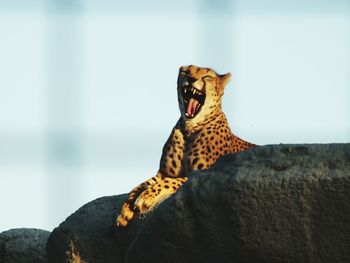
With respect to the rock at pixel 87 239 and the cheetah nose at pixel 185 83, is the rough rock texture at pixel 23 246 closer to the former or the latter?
the rock at pixel 87 239

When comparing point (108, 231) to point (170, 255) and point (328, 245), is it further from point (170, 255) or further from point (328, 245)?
point (328, 245)

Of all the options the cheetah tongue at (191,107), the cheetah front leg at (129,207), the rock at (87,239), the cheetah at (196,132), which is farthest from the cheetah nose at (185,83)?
the rock at (87,239)

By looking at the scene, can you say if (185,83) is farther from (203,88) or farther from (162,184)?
(162,184)

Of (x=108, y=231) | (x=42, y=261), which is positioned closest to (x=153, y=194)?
(x=108, y=231)

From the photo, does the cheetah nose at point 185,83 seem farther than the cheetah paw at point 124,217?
Yes

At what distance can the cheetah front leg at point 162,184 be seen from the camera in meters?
8.33

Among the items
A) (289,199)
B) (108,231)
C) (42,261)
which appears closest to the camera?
(289,199)

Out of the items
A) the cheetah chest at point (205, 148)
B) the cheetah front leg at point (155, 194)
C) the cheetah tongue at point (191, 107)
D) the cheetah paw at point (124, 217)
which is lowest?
the cheetah paw at point (124, 217)

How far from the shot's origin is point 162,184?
8.70 metres

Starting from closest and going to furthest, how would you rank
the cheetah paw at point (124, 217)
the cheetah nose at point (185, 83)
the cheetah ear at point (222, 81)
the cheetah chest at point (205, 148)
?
1. the cheetah paw at point (124, 217)
2. the cheetah chest at point (205, 148)
3. the cheetah nose at point (185, 83)
4. the cheetah ear at point (222, 81)

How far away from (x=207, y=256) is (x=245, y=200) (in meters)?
0.40

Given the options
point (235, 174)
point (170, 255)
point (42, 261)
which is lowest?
point (42, 261)

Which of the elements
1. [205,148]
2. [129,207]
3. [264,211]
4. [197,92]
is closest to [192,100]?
[197,92]

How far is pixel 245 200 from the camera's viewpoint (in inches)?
246
